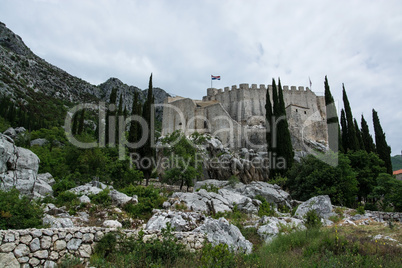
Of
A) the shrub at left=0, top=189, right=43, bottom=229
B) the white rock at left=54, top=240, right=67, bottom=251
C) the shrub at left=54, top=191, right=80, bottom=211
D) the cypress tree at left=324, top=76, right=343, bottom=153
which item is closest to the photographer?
the white rock at left=54, top=240, right=67, bottom=251

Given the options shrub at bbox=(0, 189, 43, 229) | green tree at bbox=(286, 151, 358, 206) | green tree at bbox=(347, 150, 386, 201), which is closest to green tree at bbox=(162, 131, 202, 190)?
green tree at bbox=(286, 151, 358, 206)

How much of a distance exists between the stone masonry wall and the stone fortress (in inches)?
1270

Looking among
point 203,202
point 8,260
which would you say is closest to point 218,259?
point 8,260

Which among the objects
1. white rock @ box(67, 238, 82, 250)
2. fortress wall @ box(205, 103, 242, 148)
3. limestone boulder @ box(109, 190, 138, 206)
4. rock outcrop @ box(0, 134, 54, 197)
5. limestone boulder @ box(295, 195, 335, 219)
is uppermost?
fortress wall @ box(205, 103, 242, 148)

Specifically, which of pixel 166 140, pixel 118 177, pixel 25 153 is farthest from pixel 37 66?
pixel 25 153

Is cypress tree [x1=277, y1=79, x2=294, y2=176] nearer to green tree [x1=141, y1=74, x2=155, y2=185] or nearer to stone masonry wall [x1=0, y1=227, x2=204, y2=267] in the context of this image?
green tree [x1=141, y1=74, x2=155, y2=185]

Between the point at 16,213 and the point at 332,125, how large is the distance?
116 feet

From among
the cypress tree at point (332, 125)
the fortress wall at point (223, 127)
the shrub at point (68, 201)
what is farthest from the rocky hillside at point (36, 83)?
the cypress tree at point (332, 125)

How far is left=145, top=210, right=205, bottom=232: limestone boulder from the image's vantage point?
33.7 feet

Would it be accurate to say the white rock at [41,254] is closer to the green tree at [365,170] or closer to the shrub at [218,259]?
the shrub at [218,259]

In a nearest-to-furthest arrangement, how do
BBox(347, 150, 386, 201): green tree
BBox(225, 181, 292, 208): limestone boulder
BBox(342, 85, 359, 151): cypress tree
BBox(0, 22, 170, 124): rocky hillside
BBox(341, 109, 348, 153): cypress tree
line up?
1. BBox(225, 181, 292, 208): limestone boulder
2. BBox(347, 150, 386, 201): green tree
3. BBox(342, 85, 359, 151): cypress tree
4. BBox(341, 109, 348, 153): cypress tree
5. BBox(0, 22, 170, 124): rocky hillside

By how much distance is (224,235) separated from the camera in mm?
8828

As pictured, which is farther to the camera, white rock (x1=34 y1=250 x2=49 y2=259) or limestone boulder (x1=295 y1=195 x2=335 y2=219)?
limestone boulder (x1=295 y1=195 x2=335 y2=219)

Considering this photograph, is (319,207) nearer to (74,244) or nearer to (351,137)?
(74,244)
